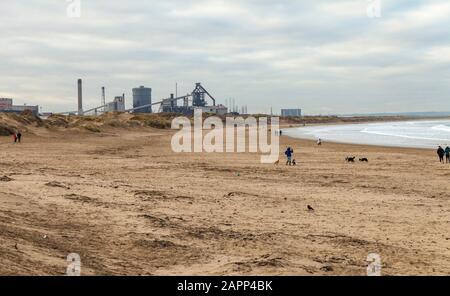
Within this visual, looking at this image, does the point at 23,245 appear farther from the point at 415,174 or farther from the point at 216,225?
the point at 415,174

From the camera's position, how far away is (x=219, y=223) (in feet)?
35.4

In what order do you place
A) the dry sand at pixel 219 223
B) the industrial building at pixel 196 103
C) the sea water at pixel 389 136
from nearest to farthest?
the dry sand at pixel 219 223, the sea water at pixel 389 136, the industrial building at pixel 196 103

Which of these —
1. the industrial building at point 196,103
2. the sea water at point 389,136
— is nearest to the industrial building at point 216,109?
the industrial building at point 196,103

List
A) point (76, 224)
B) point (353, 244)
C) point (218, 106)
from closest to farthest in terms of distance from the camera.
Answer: point (353, 244), point (76, 224), point (218, 106)

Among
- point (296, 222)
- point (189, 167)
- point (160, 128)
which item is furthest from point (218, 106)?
point (296, 222)

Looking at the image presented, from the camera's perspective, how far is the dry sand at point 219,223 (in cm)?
769

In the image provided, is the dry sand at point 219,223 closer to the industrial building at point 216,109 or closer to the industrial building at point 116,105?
the industrial building at point 216,109

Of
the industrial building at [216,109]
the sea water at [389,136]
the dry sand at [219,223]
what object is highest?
the industrial building at [216,109]

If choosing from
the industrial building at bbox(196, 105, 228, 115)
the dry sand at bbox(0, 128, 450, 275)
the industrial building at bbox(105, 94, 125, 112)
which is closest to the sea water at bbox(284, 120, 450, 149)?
the dry sand at bbox(0, 128, 450, 275)

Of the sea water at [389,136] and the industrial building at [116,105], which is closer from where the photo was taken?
the sea water at [389,136]

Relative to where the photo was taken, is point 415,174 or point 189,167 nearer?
point 415,174

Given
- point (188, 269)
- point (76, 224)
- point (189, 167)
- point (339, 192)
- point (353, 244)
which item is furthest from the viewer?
point (189, 167)
